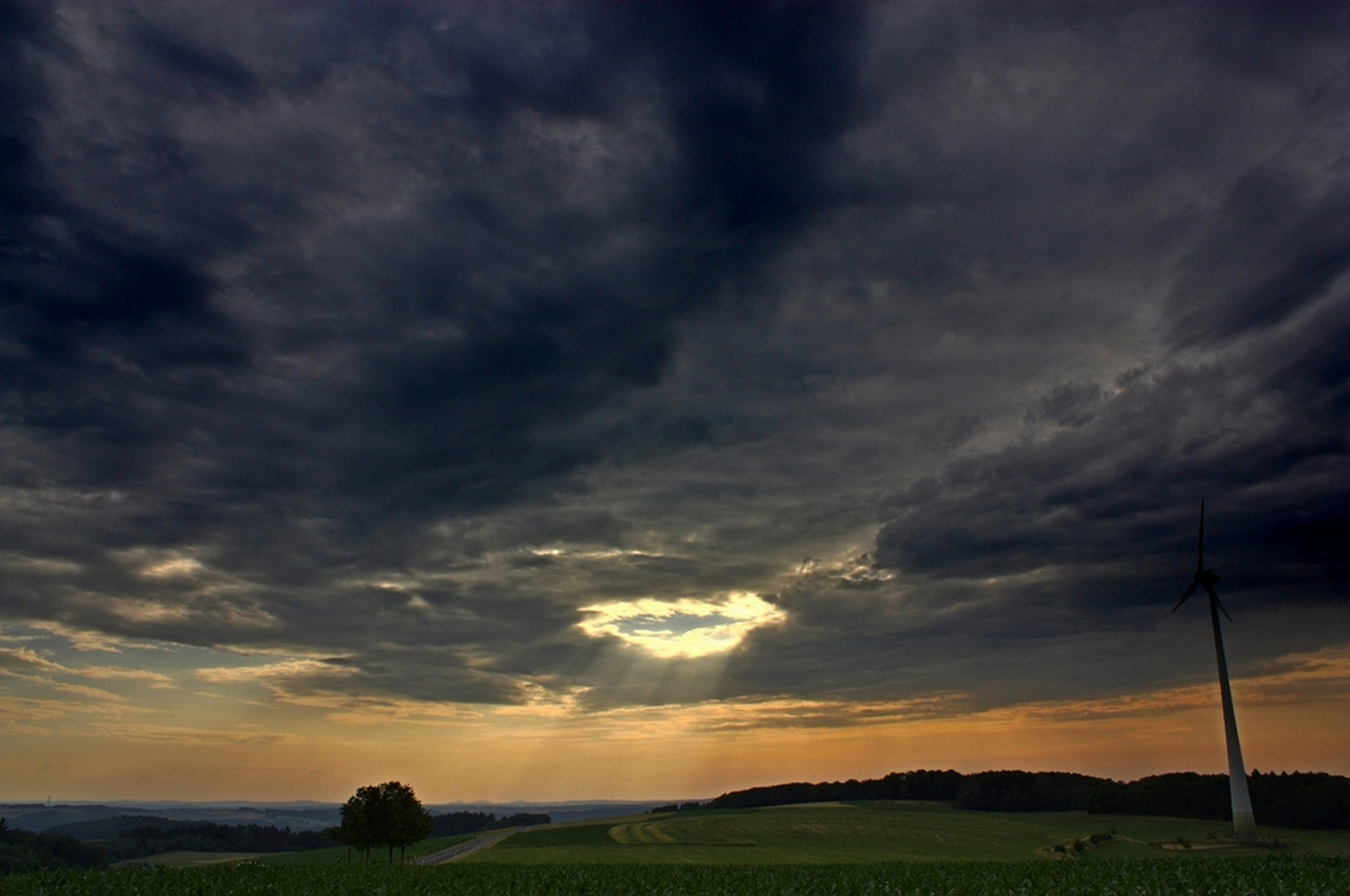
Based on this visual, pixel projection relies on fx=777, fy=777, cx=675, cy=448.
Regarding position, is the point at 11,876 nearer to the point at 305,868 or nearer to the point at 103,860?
the point at 305,868

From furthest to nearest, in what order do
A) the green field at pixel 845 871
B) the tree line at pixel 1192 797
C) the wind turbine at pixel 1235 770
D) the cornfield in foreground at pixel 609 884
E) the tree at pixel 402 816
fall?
the tree line at pixel 1192 797 → the tree at pixel 402 816 → the wind turbine at pixel 1235 770 → the green field at pixel 845 871 → the cornfield in foreground at pixel 609 884

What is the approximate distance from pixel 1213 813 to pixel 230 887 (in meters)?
157

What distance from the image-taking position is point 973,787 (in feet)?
641

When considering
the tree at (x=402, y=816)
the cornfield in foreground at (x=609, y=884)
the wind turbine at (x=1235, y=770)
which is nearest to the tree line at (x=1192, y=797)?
the wind turbine at (x=1235, y=770)

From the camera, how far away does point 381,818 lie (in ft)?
365

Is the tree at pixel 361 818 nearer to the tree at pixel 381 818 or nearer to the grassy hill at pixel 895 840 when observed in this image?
the tree at pixel 381 818

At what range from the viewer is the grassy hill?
9950cm

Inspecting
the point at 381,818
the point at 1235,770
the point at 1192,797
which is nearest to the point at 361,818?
the point at 381,818

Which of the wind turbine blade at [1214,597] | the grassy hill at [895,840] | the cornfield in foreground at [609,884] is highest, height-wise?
the wind turbine blade at [1214,597]

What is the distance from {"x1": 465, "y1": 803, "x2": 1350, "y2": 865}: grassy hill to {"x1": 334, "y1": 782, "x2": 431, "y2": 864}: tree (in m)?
10.7

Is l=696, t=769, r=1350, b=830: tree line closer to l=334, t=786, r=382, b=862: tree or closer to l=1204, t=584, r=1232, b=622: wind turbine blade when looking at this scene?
l=1204, t=584, r=1232, b=622: wind turbine blade

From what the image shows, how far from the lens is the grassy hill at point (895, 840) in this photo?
326 feet

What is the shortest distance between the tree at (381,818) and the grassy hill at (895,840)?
10.7 meters

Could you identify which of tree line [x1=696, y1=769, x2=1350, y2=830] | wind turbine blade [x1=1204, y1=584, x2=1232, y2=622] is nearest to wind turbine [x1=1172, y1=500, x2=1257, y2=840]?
wind turbine blade [x1=1204, y1=584, x2=1232, y2=622]
